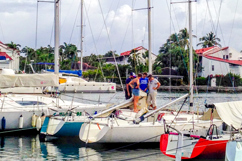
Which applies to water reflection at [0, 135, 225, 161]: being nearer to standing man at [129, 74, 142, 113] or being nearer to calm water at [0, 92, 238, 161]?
calm water at [0, 92, 238, 161]

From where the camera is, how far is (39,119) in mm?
18875

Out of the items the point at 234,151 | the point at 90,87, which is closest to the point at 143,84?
the point at 234,151

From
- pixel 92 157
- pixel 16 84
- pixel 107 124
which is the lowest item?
pixel 92 157

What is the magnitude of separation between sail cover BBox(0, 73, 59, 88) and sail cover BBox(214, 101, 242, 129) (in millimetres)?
8805

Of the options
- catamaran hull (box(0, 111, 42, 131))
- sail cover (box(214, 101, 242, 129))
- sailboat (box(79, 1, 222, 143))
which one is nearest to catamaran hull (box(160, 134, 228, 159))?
sail cover (box(214, 101, 242, 129))

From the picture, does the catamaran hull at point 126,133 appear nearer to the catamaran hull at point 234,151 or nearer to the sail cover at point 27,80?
the catamaran hull at point 234,151

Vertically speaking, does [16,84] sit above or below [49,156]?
above

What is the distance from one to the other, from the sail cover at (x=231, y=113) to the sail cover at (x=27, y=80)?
881 centimetres

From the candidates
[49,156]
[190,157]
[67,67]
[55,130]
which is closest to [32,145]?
[55,130]

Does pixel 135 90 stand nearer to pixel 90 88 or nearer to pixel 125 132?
pixel 125 132

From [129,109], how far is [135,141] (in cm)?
278

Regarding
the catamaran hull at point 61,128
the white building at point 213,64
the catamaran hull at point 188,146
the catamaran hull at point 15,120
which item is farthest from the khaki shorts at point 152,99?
the white building at point 213,64

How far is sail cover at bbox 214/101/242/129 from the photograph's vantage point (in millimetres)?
14844

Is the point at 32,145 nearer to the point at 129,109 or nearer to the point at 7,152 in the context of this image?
the point at 7,152
